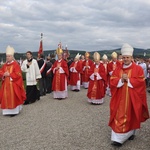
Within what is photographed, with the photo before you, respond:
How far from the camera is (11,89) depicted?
9008 mm

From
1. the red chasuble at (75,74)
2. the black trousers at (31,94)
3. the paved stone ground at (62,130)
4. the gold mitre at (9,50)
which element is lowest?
the paved stone ground at (62,130)

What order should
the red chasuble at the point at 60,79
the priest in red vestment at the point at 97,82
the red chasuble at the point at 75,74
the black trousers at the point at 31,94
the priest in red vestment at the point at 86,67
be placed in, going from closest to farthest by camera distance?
the priest in red vestment at the point at 97,82 → the black trousers at the point at 31,94 → the red chasuble at the point at 60,79 → the red chasuble at the point at 75,74 → the priest in red vestment at the point at 86,67

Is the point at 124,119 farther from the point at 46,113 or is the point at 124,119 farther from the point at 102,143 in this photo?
the point at 46,113

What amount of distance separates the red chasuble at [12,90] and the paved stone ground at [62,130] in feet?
1.49

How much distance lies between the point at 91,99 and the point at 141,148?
5.32 meters

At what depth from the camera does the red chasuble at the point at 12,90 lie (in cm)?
898

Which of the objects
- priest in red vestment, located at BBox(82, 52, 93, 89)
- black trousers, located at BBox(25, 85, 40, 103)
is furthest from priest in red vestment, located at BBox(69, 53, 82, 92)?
black trousers, located at BBox(25, 85, 40, 103)

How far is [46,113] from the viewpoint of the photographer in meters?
9.34

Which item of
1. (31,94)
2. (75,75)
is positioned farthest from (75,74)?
(31,94)

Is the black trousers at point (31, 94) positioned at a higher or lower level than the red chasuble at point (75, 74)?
lower

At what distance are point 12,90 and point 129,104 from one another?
4394mm

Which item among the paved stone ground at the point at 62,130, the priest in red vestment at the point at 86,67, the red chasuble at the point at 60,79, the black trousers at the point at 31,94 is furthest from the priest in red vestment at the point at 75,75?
the paved stone ground at the point at 62,130

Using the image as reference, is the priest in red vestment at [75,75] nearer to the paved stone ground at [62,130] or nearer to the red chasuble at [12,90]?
the paved stone ground at [62,130]

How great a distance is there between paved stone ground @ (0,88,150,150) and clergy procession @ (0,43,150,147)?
0.34 metres
